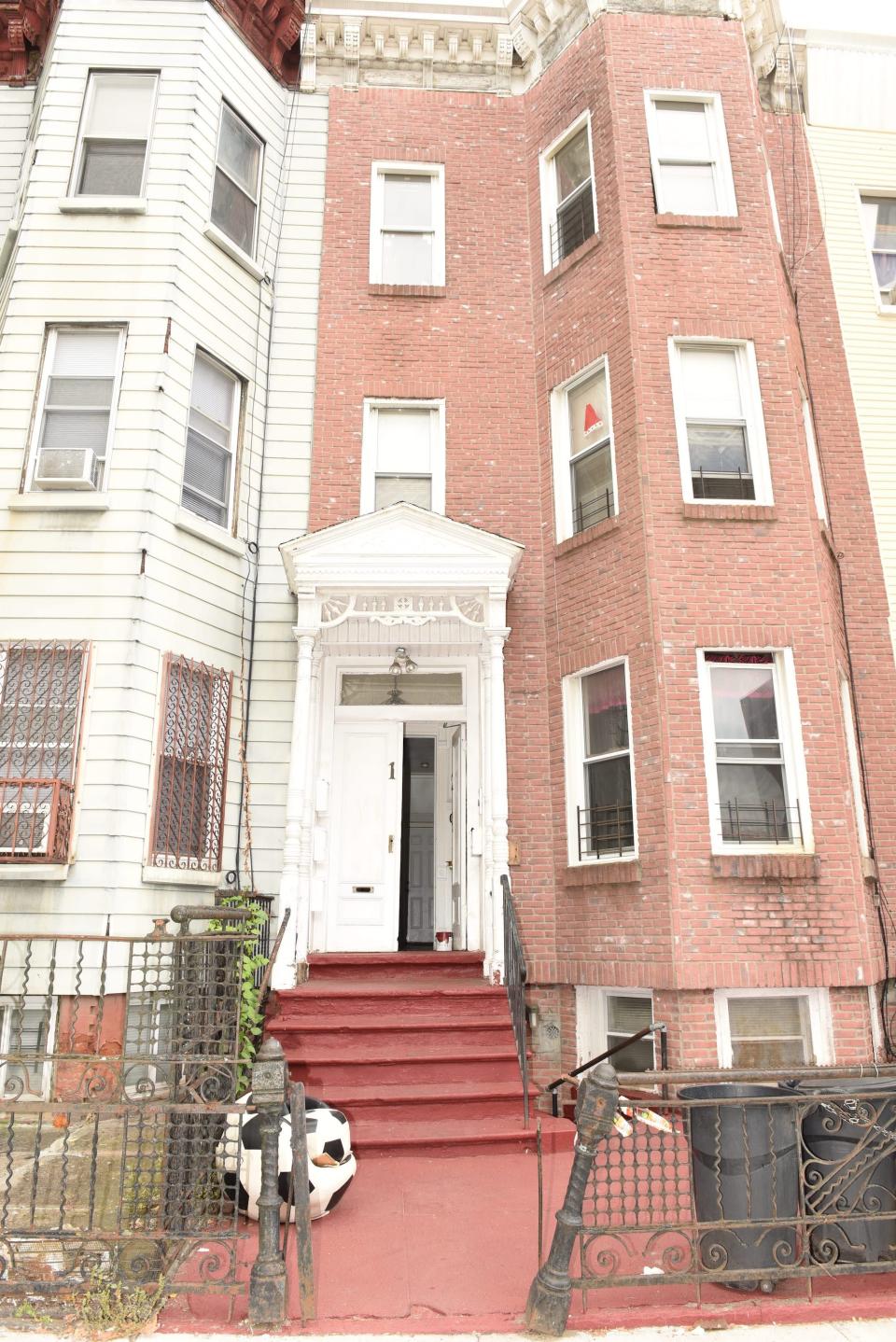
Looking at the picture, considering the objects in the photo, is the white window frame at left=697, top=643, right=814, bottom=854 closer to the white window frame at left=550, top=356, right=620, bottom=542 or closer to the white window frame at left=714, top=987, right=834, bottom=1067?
the white window frame at left=714, top=987, right=834, bottom=1067

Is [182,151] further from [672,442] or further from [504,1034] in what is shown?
[504,1034]

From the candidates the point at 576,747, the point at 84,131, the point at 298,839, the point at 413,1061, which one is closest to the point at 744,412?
the point at 576,747

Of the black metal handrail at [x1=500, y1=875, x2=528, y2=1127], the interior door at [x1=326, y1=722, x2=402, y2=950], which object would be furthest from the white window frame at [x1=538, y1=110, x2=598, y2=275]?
the black metal handrail at [x1=500, y1=875, x2=528, y2=1127]

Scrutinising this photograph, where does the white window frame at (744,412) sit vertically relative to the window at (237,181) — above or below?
below

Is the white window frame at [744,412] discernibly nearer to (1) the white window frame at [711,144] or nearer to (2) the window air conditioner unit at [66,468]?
(1) the white window frame at [711,144]

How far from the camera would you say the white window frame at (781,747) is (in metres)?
8.05

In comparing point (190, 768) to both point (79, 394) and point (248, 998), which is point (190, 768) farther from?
point (79, 394)

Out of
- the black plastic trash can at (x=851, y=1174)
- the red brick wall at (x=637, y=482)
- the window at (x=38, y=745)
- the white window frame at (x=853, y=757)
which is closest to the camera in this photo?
the black plastic trash can at (x=851, y=1174)

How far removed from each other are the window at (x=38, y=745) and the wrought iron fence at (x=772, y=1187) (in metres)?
5.44

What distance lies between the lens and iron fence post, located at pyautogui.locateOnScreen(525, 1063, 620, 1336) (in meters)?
3.87

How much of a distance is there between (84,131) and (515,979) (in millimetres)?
10149

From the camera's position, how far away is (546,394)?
34.6ft

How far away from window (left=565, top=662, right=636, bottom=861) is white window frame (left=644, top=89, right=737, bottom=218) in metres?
5.47

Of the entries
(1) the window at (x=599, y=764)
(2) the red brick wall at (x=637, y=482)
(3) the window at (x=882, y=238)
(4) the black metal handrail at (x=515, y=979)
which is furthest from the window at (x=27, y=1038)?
(3) the window at (x=882, y=238)
